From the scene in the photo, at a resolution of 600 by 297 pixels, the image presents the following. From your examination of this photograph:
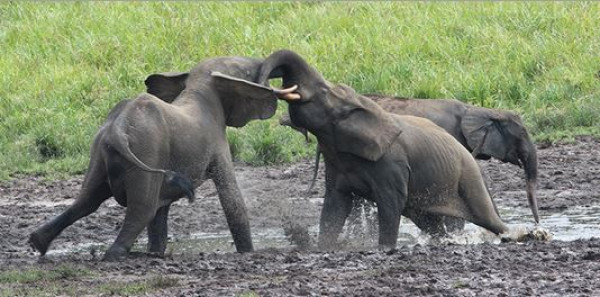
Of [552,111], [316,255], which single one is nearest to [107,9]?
[552,111]

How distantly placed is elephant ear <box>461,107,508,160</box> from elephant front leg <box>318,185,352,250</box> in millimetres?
2278

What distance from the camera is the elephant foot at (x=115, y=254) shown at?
984 centimetres

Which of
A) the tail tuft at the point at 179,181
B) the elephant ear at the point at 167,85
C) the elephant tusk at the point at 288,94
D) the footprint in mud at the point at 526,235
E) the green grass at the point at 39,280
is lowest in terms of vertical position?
the footprint in mud at the point at 526,235

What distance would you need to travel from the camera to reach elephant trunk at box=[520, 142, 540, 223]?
1224 centimetres

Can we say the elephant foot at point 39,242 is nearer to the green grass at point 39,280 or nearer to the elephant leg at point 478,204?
the green grass at point 39,280

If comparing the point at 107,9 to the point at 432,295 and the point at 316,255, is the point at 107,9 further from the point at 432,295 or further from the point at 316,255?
the point at 432,295

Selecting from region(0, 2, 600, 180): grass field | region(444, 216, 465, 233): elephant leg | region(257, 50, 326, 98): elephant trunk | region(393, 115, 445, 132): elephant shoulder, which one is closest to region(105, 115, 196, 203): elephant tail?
region(257, 50, 326, 98): elephant trunk

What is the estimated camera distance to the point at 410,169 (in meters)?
10.9

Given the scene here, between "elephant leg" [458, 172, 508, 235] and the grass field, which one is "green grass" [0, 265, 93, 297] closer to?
A: "elephant leg" [458, 172, 508, 235]

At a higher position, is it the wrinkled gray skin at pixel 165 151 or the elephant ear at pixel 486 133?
the wrinkled gray skin at pixel 165 151

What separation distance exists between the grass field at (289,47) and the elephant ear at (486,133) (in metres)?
2.46

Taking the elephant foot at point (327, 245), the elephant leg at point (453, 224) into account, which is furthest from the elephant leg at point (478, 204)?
Result: the elephant foot at point (327, 245)

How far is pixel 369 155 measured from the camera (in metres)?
10.6

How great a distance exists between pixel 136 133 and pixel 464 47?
843 centimetres
